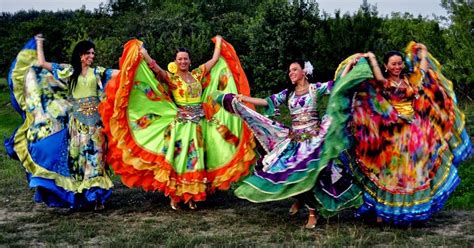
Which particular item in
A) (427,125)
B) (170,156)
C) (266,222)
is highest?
(427,125)

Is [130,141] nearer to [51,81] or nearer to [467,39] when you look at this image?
[51,81]

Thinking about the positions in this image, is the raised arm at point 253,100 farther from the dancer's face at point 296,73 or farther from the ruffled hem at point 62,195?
the ruffled hem at point 62,195

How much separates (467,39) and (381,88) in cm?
1185

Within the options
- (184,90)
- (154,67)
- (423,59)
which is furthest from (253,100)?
(423,59)

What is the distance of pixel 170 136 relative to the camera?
6996 millimetres

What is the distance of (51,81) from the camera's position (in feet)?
23.7

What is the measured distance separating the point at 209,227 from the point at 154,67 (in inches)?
82.2

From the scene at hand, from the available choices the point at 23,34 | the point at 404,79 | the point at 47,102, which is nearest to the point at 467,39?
the point at 404,79

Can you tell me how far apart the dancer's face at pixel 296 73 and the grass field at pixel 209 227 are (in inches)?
57.3

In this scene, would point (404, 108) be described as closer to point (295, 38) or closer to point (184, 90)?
point (184, 90)

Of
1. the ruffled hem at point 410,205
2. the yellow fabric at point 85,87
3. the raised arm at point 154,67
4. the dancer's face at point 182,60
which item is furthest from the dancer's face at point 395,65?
the yellow fabric at point 85,87

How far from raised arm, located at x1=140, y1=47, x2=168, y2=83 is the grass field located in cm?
153

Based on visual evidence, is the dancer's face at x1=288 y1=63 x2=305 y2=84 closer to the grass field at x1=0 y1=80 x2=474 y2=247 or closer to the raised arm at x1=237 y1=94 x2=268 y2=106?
the raised arm at x1=237 y1=94 x2=268 y2=106

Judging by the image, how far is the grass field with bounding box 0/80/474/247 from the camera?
547 centimetres
